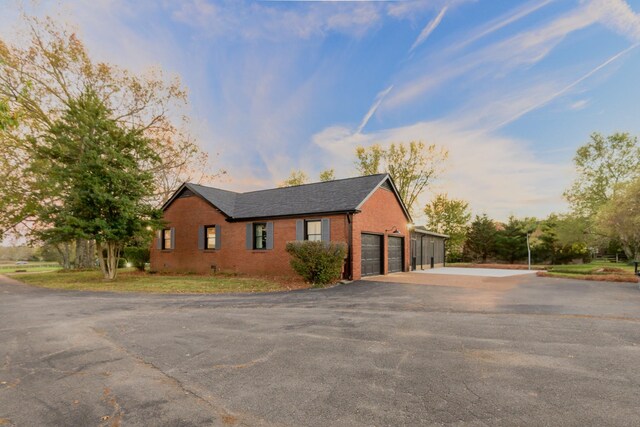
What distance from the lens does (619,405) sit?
342cm

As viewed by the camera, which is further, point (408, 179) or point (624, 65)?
point (408, 179)

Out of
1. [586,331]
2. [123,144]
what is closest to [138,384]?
[586,331]

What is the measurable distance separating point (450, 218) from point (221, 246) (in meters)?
28.1

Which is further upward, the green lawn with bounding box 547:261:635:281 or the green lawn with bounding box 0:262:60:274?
the green lawn with bounding box 547:261:635:281

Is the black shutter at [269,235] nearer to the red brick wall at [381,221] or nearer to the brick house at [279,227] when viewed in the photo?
the brick house at [279,227]

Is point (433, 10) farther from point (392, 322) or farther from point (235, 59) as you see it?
point (392, 322)

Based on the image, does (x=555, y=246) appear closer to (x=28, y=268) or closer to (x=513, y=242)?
(x=513, y=242)

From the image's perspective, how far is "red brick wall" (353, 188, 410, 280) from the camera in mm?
16500

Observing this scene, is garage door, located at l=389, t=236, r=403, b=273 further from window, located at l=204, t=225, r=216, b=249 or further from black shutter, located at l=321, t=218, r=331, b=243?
window, located at l=204, t=225, r=216, b=249

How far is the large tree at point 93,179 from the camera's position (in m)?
15.9

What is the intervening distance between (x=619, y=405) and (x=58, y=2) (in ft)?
103

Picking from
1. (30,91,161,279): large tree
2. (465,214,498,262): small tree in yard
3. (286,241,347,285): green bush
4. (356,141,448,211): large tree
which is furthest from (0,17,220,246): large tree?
(465,214,498,262): small tree in yard

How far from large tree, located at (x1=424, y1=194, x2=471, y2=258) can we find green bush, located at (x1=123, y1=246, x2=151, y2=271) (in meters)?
31.5

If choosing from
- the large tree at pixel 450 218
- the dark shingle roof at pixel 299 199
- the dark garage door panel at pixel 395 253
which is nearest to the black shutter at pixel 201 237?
the dark shingle roof at pixel 299 199
